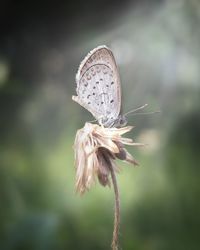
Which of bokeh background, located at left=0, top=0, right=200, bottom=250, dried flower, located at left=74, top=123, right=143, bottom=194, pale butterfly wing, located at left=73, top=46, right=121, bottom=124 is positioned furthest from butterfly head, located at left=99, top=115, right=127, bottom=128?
bokeh background, located at left=0, top=0, right=200, bottom=250

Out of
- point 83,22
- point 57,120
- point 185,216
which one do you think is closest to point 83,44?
point 83,22

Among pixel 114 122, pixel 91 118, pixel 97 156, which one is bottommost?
pixel 97 156

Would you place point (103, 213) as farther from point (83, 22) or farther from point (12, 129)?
point (83, 22)

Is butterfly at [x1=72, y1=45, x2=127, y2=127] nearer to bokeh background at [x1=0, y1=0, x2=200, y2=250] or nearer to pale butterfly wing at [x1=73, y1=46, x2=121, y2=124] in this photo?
pale butterfly wing at [x1=73, y1=46, x2=121, y2=124]

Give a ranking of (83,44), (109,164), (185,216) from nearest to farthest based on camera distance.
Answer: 1. (109,164)
2. (185,216)
3. (83,44)

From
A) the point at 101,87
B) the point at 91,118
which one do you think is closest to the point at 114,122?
the point at 101,87

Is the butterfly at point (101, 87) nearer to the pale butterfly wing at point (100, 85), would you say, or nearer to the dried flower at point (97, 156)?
the pale butterfly wing at point (100, 85)

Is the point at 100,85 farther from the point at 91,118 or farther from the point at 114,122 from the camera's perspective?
the point at 91,118
